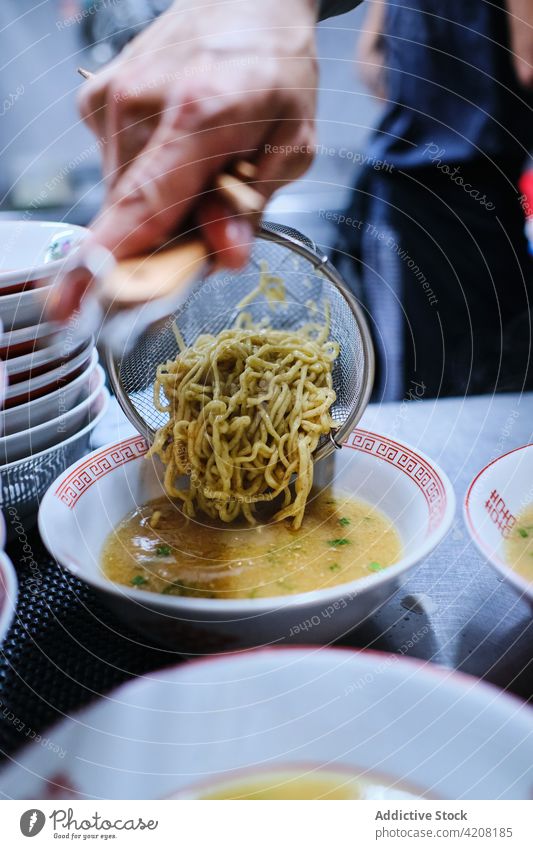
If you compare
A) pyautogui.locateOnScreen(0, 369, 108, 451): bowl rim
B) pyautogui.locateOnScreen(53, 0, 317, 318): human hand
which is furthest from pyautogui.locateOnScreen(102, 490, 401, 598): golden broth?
pyautogui.locateOnScreen(53, 0, 317, 318): human hand

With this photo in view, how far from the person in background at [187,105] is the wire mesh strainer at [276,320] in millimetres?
65

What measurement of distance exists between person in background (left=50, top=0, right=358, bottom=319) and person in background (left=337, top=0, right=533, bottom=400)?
0.06m

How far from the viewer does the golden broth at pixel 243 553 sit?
0.53m

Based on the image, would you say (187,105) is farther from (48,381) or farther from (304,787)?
(304,787)

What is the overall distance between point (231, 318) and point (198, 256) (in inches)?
6.3

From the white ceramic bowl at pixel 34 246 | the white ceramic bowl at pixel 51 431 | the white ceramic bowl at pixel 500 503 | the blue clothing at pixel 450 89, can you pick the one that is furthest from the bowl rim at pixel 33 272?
the white ceramic bowl at pixel 500 503

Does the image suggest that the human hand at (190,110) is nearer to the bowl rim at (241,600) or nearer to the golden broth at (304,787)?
the bowl rim at (241,600)

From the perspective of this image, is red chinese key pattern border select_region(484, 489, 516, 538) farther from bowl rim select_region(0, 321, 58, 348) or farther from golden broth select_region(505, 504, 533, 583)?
bowl rim select_region(0, 321, 58, 348)

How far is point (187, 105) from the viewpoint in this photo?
1.42 ft

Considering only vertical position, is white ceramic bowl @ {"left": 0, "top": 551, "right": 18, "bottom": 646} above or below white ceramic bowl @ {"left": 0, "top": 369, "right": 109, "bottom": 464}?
below

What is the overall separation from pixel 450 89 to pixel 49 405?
1.20 ft

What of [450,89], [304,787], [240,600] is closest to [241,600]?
[240,600]

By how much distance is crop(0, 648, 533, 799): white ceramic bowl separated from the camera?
46 cm
